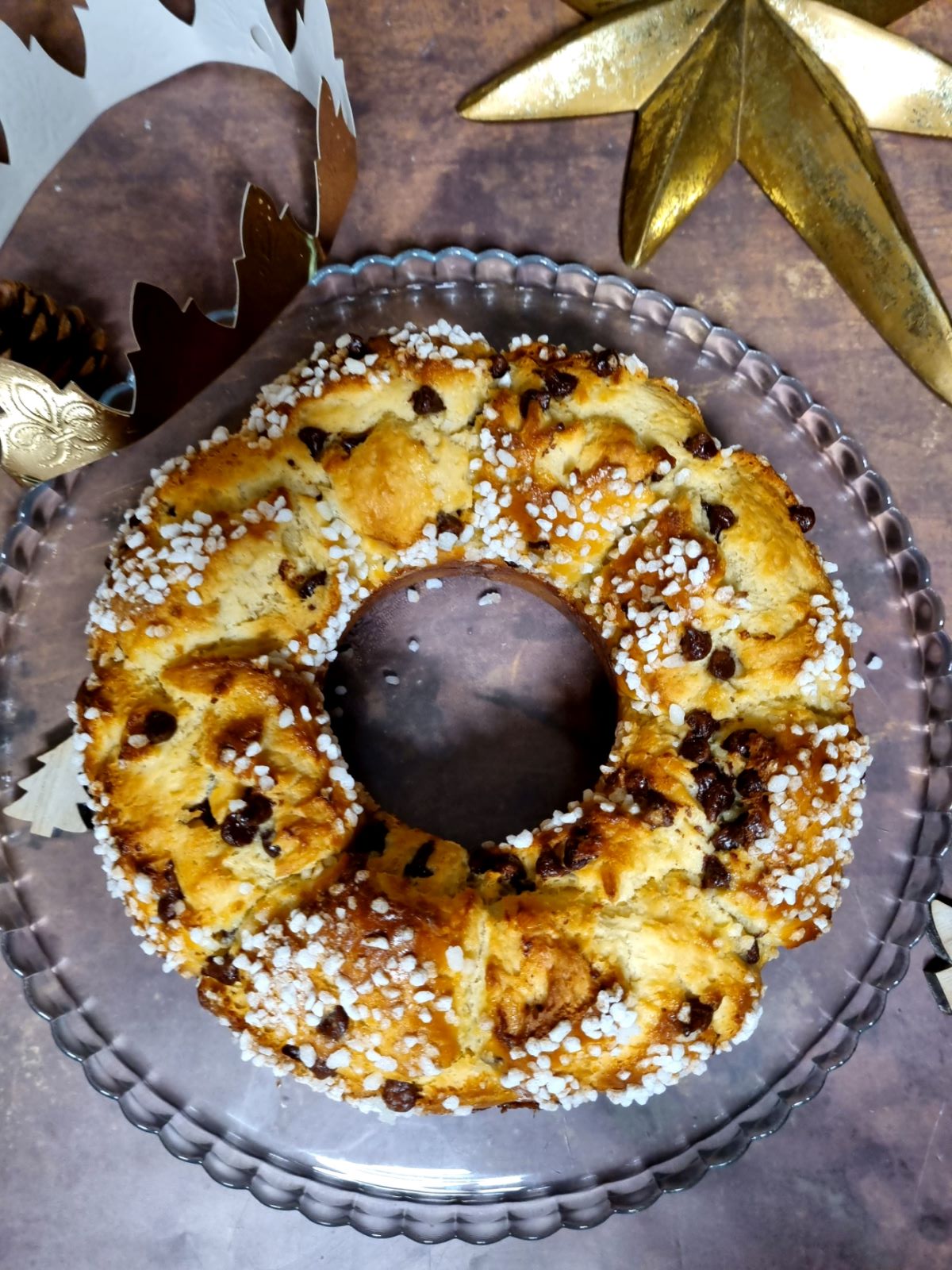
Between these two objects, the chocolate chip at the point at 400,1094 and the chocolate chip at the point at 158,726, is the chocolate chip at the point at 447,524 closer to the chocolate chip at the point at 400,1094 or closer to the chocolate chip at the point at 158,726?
the chocolate chip at the point at 158,726

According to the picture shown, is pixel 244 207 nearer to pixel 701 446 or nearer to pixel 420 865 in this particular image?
pixel 701 446

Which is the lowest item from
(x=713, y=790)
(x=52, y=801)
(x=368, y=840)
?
(x=52, y=801)

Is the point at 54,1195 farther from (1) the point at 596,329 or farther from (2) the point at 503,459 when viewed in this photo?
(1) the point at 596,329

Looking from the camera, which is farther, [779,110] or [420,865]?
[779,110]

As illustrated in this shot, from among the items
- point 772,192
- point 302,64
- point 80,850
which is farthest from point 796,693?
point 302,64

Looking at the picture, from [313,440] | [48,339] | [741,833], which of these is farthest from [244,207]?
[741,833]

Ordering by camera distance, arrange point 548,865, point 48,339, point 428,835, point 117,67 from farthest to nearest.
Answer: point 117,67, point 48,339, point 428,835, point 548,865

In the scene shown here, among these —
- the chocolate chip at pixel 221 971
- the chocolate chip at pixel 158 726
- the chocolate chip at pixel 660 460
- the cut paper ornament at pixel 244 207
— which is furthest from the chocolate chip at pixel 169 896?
the chocolate chip at pixel 660 460
